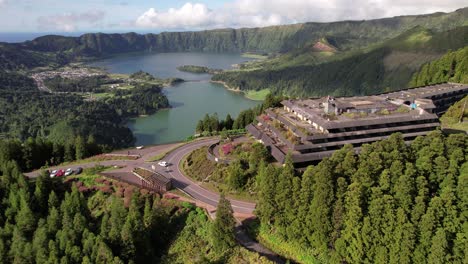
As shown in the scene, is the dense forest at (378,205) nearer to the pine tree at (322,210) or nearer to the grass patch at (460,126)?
the pine tree at (322,210)

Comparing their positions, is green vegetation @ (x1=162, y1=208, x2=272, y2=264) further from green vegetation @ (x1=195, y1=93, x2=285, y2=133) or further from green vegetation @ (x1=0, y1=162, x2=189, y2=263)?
green vegetation @ (x1=195, y1=93, x2=285, y2=133)

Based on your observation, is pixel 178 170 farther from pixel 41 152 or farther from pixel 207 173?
pixel 41 152

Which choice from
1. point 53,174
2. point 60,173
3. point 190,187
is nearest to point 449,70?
point 190,187

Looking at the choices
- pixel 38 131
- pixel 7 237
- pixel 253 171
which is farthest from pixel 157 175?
pixel 38 131

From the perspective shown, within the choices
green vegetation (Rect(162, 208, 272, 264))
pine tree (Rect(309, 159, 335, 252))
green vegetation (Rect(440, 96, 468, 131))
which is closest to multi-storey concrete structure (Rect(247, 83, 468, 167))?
green vegetation (Rect(440, 96, 468, 131))

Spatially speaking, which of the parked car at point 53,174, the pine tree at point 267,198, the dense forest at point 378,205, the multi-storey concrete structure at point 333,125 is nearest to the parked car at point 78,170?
the parked car at point 53,174

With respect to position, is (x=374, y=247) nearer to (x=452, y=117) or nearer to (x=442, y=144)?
(x=442, y=144)
